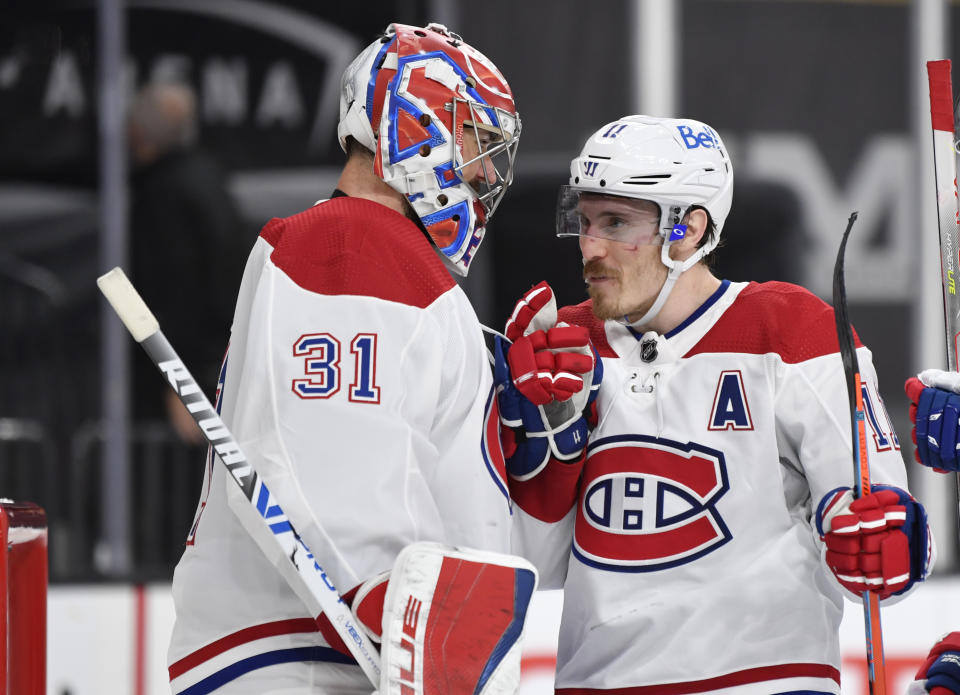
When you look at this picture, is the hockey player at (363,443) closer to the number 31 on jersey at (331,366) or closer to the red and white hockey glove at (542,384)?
the number 31 on jersey at (331,366)

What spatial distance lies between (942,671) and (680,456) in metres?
0.55

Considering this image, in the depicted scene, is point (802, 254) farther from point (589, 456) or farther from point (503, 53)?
point (589, 456)

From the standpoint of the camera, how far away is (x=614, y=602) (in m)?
2.28

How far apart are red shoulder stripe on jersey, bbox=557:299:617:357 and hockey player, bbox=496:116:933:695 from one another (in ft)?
0.16

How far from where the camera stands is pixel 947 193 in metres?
2.19

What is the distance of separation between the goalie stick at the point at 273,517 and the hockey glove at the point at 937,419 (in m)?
0.93

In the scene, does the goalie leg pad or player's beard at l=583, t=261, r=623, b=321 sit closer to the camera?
the goalie leg pad

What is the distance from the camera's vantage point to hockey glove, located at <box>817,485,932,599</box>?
202 centimetres

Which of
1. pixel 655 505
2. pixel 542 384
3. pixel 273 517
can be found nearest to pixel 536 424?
pixel 542 384

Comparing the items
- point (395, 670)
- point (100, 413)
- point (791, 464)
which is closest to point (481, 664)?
point (395, 670)

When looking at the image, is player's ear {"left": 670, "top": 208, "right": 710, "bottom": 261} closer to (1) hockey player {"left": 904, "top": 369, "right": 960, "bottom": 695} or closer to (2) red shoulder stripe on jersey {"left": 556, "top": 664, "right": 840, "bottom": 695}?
(1) hockey player {"left": 904, "top": 369, "right": 960, "bottom": 695}

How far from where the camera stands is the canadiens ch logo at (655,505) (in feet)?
7.39

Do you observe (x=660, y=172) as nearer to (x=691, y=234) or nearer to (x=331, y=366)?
(x=691, y=234)

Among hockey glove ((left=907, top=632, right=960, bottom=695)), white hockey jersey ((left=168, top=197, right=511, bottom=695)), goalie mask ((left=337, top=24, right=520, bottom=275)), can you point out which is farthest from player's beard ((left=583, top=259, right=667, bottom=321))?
hockey glove ((left=907, top=632, right=960, bottom=695))
